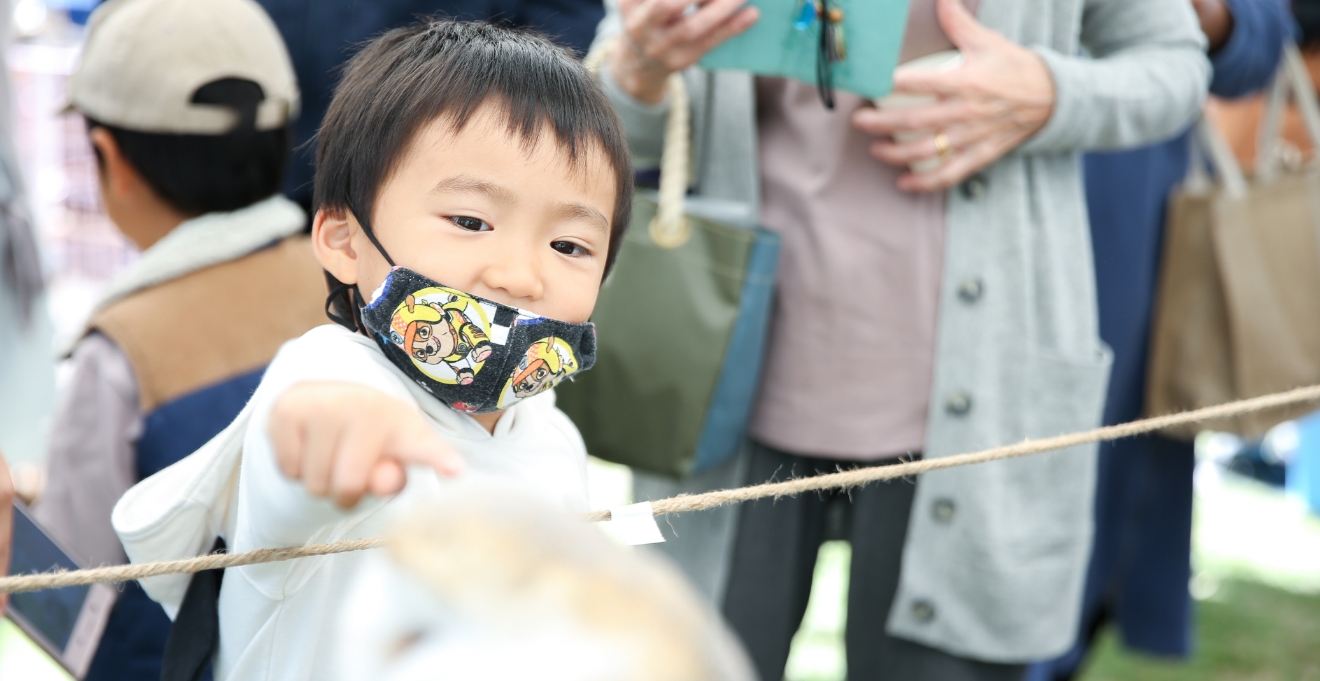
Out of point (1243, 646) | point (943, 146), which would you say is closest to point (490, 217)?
point (943, 146)

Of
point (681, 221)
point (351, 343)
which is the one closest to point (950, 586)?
point (681, 221)

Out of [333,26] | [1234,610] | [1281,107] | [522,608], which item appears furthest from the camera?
[1234,610]

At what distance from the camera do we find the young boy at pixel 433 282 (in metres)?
0.89

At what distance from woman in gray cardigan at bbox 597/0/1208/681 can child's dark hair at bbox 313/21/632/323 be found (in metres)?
→ 0.37

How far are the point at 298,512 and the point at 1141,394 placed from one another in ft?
6.51

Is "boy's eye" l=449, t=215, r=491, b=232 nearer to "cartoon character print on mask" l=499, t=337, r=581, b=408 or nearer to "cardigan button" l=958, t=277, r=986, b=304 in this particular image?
"cartoon character print on mask" l=499, t=337, r=581, b=408

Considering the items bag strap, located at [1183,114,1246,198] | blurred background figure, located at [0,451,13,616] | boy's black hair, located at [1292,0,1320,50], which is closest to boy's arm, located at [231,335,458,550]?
blurred background figure, located at [0,451,13,616]

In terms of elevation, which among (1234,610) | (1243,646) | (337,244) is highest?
(337,244)

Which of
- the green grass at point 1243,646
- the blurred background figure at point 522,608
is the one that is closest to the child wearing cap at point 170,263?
the blurred background figure at point 522,608

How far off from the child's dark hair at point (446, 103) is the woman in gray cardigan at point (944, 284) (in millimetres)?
369

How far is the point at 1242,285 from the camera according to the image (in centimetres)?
209

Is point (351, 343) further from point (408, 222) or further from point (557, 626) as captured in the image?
point (557, 626)

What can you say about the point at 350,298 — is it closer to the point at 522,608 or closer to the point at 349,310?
the point at 349,310

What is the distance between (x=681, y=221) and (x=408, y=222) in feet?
2.00
